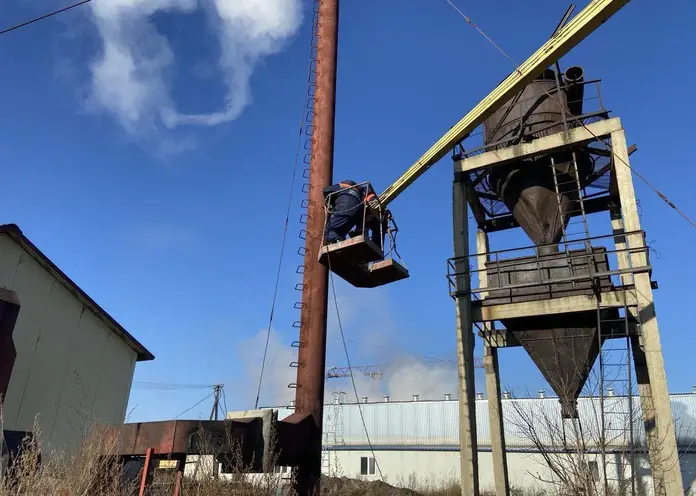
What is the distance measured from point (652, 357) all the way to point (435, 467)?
24.9 meters

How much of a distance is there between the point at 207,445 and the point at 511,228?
442 inches

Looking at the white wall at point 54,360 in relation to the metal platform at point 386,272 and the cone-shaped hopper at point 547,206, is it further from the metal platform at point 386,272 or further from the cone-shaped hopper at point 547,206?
the cone-shaped hopper at point 547,206

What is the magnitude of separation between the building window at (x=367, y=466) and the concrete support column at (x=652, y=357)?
26.9m

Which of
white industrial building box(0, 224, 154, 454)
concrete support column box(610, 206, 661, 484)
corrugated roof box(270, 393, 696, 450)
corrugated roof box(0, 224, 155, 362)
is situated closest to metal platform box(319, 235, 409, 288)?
concrete support column box(610, 206, 661, 484)

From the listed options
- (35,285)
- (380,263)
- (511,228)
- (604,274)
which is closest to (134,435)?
(380,263)

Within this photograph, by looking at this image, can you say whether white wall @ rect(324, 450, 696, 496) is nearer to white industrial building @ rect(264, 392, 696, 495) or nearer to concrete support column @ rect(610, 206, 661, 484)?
white industrial building @ rect(264, 392, 696, 495)

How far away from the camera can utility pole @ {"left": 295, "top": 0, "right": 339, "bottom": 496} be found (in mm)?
8492

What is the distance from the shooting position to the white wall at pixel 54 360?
42.4ft

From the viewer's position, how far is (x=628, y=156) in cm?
1201

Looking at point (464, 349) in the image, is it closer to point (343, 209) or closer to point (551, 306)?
point (551, 306)

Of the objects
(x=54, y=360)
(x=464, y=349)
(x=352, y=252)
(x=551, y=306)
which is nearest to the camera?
(x=352, y=252)

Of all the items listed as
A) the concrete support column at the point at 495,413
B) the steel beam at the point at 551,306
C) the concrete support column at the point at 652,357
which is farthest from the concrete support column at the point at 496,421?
the concrete support column at the point at 652,357

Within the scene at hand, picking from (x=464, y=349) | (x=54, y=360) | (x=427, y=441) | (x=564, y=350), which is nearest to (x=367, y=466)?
(x=427, y=441)

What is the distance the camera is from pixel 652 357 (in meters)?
10.3
